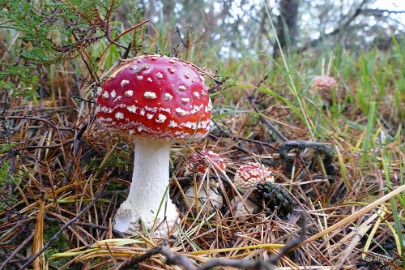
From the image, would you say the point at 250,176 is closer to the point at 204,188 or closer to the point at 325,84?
the point at 204,188

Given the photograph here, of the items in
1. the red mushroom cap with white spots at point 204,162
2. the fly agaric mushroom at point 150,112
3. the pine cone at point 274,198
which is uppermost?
the fly agaric mushroom at point 150,112

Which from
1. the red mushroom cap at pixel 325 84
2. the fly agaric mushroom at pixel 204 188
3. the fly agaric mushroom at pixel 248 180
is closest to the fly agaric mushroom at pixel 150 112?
the fly agaric mushroom at pixel 204 188

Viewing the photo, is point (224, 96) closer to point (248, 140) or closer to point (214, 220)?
point (248, 140)

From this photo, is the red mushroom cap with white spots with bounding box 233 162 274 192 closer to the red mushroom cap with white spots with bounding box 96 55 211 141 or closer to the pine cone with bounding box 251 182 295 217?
the pine cone with bounding box 251 182 295 217

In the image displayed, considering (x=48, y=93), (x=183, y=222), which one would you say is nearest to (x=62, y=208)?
(x=183, y=222)

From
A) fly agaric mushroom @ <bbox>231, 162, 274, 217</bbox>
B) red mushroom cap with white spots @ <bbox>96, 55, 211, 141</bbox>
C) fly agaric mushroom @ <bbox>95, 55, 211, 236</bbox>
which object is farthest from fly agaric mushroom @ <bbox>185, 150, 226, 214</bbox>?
red mushroom cap with white spots @ <bbox>96, 55, 211, 141</bbox>

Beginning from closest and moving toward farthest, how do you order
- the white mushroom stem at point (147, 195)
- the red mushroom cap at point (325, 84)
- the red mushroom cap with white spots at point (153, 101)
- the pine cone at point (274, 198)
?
the red mushroom cap with white spots at point (153, 101) → the white mushroom stem at point (147, 195) → the pine cone at point (274, 198) → the red mushroom cap at point (325, 84)

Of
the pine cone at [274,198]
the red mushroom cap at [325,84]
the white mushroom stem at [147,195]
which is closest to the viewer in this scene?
the white mushroom stem at [147,195]

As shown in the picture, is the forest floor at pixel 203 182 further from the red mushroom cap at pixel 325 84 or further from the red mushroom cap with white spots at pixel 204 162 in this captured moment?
the red mushroom cap at pixel 325 84
